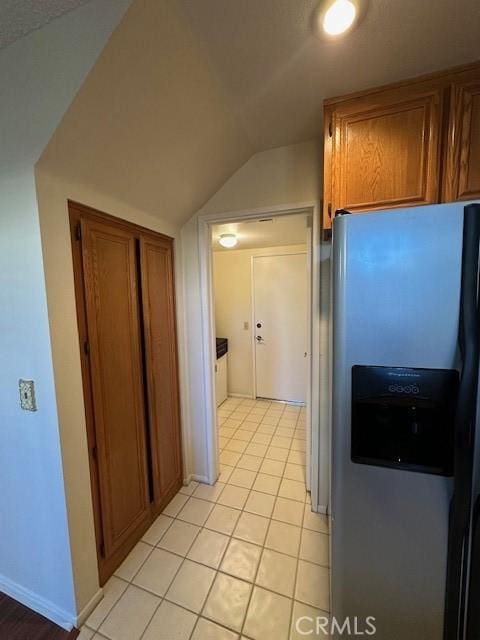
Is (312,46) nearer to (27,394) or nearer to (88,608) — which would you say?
(27,394)

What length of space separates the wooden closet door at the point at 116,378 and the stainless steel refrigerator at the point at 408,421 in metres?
1.15

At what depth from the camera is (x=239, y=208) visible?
1.86 metres

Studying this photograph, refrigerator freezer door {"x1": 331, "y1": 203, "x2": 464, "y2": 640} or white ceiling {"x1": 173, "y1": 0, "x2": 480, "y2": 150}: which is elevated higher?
white ceiling {"x1": 173, "y1": 0, "x2": 480, "y2": 150}

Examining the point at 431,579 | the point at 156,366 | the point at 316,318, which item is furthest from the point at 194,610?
the point at 316,318

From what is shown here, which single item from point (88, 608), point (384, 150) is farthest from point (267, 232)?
point (88, 608)

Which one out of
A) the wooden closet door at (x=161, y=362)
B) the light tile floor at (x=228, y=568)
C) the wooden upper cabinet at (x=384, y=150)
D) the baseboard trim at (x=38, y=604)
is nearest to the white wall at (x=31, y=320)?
the baseboard trim at (x=38, y=604)

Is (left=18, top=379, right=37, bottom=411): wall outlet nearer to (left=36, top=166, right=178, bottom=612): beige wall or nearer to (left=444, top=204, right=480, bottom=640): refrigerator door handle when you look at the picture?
(left=36, top=166, right=178, bottom=612): beige wall

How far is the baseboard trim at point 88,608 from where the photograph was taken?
1226 millimetres

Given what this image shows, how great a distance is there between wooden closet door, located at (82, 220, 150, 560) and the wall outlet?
0.80 feet

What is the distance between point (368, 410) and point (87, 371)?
1.26 m

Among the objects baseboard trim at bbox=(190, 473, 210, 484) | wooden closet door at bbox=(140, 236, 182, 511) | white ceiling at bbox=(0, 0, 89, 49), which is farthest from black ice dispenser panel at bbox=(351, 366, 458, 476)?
baseboard trim at bbox=(190, 473, 210, 484)

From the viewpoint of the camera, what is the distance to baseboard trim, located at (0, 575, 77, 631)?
4.05 feet

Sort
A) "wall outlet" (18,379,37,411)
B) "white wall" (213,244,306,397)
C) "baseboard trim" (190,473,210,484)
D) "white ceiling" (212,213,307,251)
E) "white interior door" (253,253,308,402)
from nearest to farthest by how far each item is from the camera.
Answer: "wall outlet" (18,379,37,411) < "baseboard trim" (190,473,210,484) < "white ceiling" (212,213,307,251) < "white interior door" (253,253,308,402) < "white wall" (213,244,306,397)

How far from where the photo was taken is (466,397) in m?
A: 0.75
